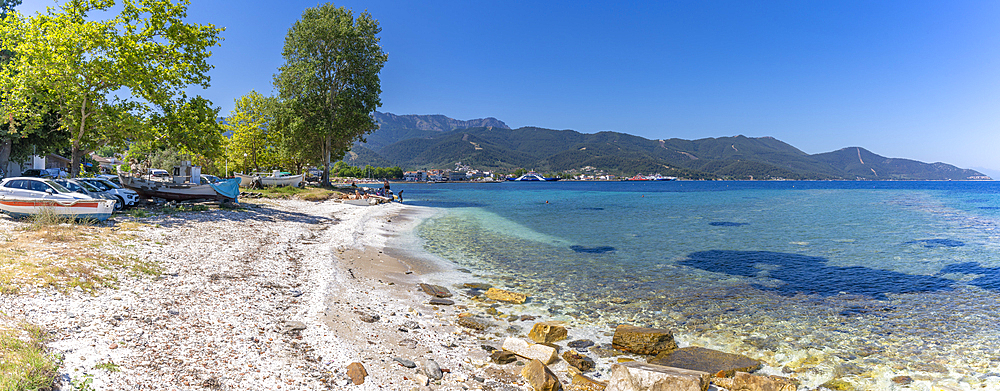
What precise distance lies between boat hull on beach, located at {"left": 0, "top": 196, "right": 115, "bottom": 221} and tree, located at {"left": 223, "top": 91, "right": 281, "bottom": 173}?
128 ft

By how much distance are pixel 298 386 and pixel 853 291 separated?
51.1 feet

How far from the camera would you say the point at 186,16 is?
24.9 meters

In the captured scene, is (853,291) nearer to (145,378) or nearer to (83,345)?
(145,378)

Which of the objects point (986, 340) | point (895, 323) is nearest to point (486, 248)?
point (895, 323)

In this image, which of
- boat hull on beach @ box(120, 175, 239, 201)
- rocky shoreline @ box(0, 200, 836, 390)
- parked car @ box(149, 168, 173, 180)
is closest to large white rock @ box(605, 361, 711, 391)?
rocky shoreline @ box(0, 200, 836, 390)

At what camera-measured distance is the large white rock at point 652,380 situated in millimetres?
6172

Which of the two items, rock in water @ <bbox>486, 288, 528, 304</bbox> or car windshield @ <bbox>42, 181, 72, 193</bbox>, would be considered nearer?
rock in water @ <bbox>486, 288, 528, 304</bbox>

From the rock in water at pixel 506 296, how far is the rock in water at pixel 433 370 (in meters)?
4.68

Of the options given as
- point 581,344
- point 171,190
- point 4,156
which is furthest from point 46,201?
point 4,156

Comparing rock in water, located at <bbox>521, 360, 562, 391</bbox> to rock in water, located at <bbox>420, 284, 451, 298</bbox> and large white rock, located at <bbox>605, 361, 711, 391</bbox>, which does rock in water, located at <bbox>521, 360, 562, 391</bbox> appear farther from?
rock in water, located at <bbox>420, 284, 451, 298</bbox>

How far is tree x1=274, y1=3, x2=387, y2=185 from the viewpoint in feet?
157

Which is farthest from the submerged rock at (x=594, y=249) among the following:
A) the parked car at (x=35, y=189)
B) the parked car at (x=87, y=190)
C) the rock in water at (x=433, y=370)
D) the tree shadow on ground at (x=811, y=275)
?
the parked car at (x=35, y=189)

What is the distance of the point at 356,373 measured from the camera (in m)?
6.41

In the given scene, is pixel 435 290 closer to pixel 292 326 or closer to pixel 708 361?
pixel 292 326
